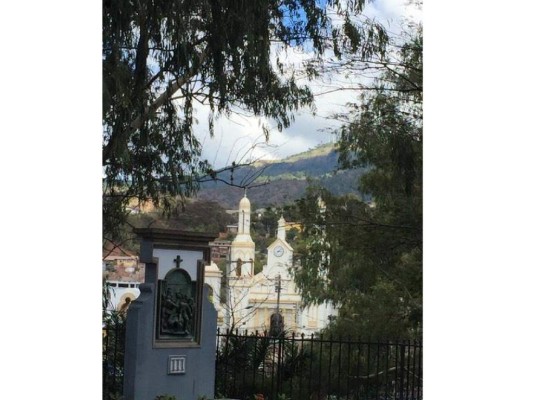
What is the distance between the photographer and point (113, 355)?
6285mm

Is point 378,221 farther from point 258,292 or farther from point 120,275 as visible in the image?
point 120,275

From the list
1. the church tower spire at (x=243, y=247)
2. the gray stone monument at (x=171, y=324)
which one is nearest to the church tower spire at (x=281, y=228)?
the church tower spire at (x=243, y=247)

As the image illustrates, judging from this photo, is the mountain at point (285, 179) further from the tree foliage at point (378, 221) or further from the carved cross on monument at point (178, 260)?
the carved cross on monument at point (178, 260)

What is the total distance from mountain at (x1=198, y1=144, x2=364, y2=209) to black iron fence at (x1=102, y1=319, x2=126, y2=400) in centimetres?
106

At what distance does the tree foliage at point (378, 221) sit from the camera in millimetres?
7359

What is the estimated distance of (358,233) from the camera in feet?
25.3

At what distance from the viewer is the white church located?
Result: 712cm

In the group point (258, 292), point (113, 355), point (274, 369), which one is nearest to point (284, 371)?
point (274, 369)

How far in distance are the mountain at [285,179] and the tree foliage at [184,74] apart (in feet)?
0.38

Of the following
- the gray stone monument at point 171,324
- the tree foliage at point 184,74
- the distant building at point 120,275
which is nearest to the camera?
the gray stone monument at point 171,324

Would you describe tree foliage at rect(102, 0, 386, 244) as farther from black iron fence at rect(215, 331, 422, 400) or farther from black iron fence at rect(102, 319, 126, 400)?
black iron fence at rect(215, 331, 422, 400)
